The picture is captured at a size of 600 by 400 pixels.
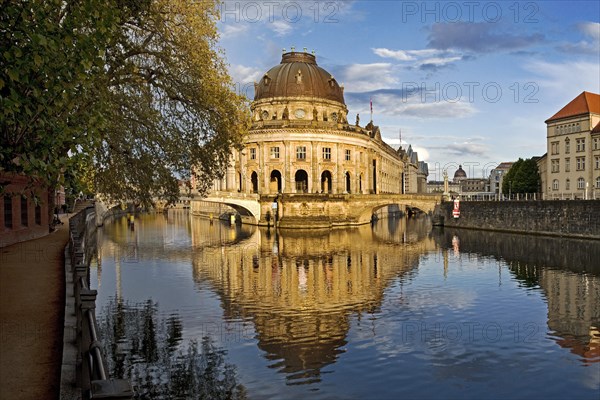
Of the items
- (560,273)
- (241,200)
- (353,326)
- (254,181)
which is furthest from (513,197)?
(353,326)

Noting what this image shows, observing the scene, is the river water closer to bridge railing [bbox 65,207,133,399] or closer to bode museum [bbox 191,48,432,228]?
bridge railing [bbox 65,207,133,399]

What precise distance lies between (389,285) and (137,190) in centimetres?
1404

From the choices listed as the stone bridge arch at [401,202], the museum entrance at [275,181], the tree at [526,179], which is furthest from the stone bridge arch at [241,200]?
the tree at [526,179]

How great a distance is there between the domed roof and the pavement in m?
69.6

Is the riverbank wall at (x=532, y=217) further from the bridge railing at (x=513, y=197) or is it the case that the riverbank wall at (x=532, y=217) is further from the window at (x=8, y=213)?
the window at (x=8, y=213)

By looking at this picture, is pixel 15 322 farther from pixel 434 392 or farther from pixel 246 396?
pixel 434 392

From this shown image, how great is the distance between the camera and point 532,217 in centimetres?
5931

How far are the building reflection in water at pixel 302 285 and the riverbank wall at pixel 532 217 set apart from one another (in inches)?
527

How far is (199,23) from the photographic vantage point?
914 inches

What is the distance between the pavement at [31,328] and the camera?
934cm

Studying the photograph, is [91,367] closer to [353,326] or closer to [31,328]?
[31,328]

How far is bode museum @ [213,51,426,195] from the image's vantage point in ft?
265

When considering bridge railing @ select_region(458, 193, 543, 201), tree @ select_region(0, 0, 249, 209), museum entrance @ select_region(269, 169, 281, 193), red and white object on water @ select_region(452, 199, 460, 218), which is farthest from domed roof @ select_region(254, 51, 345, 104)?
tree @ select_region(0, 0, 249, 209)

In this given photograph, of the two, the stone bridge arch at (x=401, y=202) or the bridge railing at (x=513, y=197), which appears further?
the stone bridge arch at (x=401, y=202)
